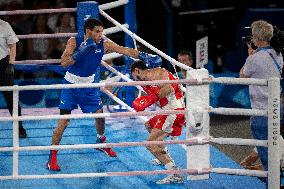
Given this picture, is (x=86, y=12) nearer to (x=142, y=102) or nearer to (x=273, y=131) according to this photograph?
(x=142, y=102)

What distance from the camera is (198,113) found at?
4.60 meters

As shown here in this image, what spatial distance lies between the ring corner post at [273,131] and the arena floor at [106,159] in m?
0.27

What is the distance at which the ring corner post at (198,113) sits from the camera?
460 centimetres

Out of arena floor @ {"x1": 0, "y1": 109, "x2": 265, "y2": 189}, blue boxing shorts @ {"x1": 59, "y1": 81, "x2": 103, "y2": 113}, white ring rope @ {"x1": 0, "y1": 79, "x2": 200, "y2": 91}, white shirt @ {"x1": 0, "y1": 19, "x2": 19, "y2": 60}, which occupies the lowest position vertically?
arena floor @ {"x1": 0, "y1": 109, "x2": 265, "y2": 189}

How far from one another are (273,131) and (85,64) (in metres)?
2.00

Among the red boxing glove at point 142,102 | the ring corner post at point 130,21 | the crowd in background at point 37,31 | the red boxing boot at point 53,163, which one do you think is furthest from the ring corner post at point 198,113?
the crowd in background at point 37,31

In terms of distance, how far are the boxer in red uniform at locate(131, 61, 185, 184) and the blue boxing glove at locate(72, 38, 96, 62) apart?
15.5 inches

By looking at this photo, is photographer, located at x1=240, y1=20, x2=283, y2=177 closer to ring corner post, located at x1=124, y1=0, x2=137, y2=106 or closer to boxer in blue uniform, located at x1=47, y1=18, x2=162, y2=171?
boxer in blue uniform, located at x1=47, y1=18, x2=162, y2=171

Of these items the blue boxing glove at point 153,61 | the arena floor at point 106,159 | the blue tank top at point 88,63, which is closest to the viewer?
the arena floor at point 106,159

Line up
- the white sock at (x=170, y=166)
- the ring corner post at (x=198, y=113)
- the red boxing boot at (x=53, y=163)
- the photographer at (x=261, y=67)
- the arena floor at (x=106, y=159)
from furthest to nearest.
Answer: the red boxing boot at (x=53, y=163)
the white sock at (x=170, y=166)
the arena floor at (x=106, y=159)
the photographer at (x=261, y=67)
the ring corner post at (x=198, y=113)

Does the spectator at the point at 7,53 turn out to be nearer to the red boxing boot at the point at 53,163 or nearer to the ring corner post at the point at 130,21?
the red boxing boot at the point at 53,163

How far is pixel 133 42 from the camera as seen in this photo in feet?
24.8

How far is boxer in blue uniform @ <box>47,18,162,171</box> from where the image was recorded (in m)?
5.35

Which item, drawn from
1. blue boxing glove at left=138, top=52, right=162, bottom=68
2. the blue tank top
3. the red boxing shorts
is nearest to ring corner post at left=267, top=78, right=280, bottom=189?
the red boxing shorts
